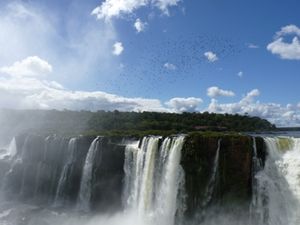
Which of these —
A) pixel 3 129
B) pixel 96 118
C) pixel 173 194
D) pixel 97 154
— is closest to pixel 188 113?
pixel 96 118

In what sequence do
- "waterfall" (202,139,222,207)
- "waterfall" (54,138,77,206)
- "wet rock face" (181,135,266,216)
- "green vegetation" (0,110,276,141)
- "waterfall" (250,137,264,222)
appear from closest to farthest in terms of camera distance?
"waterfall" (250,137,264,222)
"wet rock face" (181,135,266,216)
"waterfall" (202,139,222,207)
"waterfall" (54,138,77,206)
"green vegetation" (0,110,276,141)

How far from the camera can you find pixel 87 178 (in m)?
26.0

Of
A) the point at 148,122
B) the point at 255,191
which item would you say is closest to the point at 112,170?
the point at 255,191

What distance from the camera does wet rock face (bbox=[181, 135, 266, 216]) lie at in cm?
1742

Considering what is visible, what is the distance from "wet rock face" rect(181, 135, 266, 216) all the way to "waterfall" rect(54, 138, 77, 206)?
12.7 metres

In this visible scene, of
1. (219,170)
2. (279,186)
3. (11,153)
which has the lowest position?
(11,153)

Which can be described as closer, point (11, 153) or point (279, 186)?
point (279, 186)

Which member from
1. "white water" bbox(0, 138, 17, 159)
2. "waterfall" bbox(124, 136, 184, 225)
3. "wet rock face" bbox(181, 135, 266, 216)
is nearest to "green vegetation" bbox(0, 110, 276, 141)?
"white water" bbox(0, 138, 17, 159)

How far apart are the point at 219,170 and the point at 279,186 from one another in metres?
3.07

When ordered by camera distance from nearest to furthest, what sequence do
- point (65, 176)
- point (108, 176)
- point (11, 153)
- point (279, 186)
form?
1. point (279, 186)
2. point (108, 176)
3. point (65, 176)
4. point (11, 153)

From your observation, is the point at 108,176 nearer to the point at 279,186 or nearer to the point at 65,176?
the point at 65,176

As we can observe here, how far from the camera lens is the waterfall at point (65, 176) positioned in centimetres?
2771

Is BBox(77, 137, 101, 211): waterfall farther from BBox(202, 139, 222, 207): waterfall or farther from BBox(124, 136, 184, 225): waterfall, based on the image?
BBox(202, 139, 222, 207): waterfall

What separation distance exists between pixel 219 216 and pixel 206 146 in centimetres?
375
